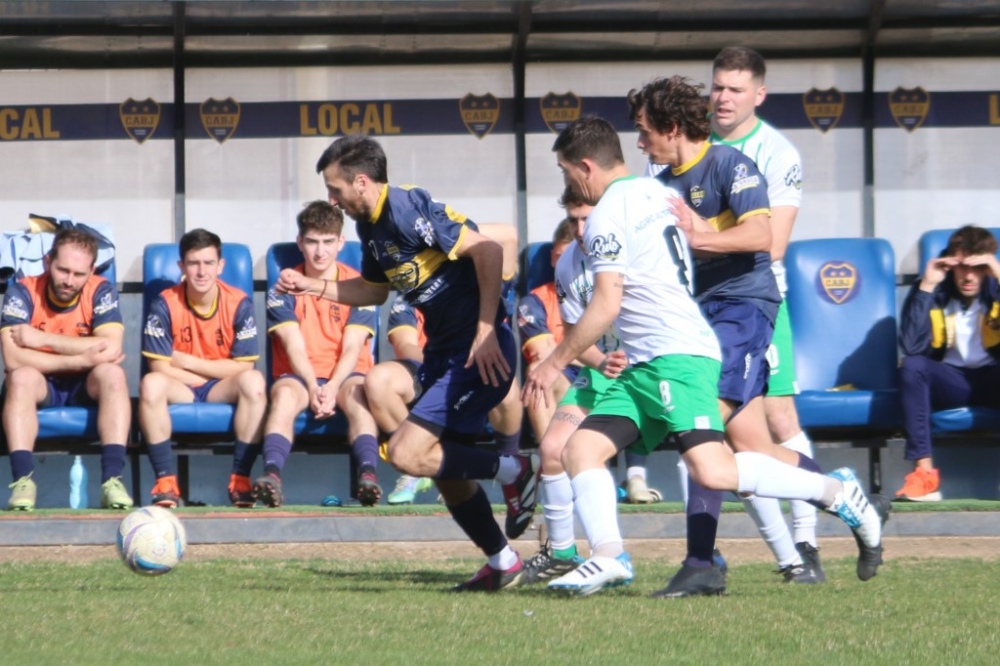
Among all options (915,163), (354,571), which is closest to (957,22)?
(915,163)

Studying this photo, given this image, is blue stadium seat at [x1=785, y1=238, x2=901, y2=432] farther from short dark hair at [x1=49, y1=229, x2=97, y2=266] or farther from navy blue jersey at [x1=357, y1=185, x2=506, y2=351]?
short dark hair at [x1=49, y1=229, x2=97, y2=266]

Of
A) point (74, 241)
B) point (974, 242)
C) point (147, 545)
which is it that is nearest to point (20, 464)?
point (74, 241)

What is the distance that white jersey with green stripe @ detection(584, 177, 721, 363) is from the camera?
5035 mm

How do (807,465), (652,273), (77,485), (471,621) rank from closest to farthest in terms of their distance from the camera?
(471,621) → (652,273) → (807,465) → (77,485)

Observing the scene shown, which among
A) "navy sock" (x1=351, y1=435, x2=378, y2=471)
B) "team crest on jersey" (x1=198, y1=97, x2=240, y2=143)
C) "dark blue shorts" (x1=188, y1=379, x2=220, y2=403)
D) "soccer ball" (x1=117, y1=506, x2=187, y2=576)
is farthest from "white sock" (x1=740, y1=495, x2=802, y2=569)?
"team crest on jersey" (x1=198, y1=97, x2=240, y2=143)

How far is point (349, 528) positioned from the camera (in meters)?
7.55

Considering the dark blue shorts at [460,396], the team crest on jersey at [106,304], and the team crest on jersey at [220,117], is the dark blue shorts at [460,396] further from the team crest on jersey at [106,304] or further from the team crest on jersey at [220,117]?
the team crest on jersey at [220,117]

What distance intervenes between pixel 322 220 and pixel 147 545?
3992 millimetres

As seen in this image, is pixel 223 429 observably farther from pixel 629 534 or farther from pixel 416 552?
pixel 629 534

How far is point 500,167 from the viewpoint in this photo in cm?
1012

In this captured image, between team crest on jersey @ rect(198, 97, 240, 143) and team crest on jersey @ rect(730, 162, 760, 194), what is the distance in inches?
211

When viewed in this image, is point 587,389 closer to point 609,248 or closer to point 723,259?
point 723,259

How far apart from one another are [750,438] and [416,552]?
235 centimetres

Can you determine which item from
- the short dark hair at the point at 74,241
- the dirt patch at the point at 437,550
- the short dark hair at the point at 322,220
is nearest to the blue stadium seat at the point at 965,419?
the dirt patch at the point at 437,550
